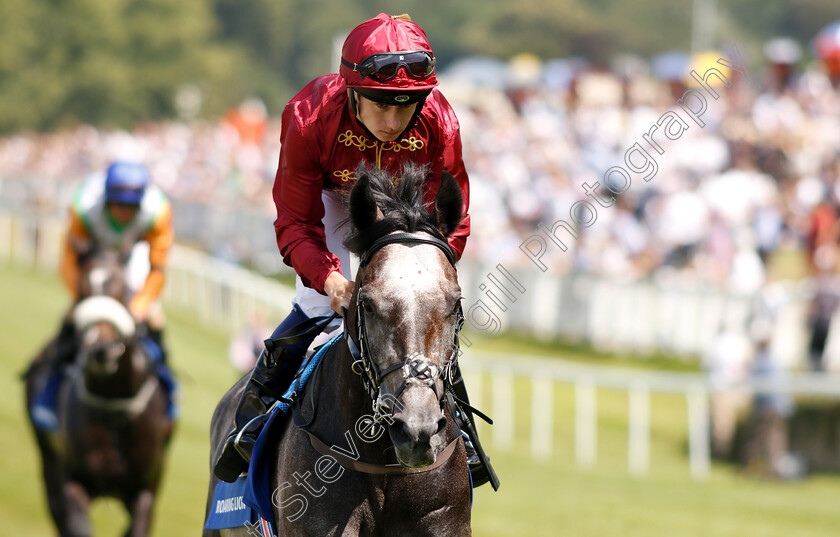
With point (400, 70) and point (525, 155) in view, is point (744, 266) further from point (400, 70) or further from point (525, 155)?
point (400, 70)

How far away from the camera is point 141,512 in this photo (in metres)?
6.90

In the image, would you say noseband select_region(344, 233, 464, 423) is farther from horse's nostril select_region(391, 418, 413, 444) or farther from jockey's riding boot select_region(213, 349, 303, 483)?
jockey's riding boot select_region(213, 349, 303, 483)

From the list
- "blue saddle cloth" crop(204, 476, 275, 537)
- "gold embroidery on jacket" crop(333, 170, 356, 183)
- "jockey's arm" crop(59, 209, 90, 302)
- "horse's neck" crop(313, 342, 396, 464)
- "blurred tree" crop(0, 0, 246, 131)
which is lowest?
"blue saddle cloth" crop(204, 476, 275, 537)

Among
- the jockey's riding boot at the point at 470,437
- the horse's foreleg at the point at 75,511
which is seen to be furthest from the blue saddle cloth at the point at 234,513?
the horse's foreleg at the point at 75,511

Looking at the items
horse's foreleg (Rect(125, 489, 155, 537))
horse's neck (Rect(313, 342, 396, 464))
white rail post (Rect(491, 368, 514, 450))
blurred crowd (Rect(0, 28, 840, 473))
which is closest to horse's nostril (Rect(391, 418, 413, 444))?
horse's neck (Rect(313, 342, 396, 464))

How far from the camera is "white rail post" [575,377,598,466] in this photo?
11258mm

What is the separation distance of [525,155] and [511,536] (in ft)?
32.8

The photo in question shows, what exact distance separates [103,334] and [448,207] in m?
3.81

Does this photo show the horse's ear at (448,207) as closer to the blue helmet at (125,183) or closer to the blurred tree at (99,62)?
the blue helmet at (125,183)

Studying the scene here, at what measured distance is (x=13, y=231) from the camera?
27594 mm

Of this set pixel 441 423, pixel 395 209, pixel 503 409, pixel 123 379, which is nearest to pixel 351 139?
pixel 395 209

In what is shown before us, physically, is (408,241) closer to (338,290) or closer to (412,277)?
(412,277)

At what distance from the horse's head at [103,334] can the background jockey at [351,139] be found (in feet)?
9.32

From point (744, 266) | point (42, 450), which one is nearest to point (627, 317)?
point (744, 266)
